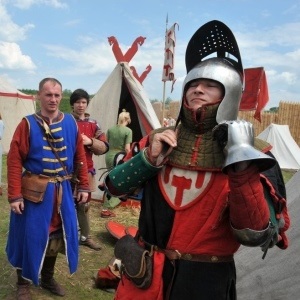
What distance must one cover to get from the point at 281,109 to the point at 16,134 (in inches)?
569

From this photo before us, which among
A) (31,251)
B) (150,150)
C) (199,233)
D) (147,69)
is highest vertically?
(147,69)

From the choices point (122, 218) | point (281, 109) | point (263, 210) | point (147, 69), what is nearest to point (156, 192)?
point (263, 210)

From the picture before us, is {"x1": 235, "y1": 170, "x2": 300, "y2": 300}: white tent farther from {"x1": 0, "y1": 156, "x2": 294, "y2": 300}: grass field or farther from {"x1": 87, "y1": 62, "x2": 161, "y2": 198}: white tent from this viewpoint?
{"x1": 87, "y1": 62, "x2": 161, "y2": 198}: white tent

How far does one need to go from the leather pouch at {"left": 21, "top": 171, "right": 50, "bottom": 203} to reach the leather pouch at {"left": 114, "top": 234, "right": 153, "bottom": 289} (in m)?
1.36

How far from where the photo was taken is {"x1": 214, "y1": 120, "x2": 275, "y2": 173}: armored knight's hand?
4.27 ft

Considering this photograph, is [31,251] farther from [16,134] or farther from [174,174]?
[174,174]

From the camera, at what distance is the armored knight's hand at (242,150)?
→ 130cm

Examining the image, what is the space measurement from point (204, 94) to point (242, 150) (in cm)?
44

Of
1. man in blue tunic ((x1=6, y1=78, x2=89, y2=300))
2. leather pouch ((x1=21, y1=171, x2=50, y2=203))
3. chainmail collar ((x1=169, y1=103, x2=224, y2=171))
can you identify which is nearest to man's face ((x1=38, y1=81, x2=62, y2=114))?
man in blue tunic ((x1=6, y1=78, x2=89, y2=300))

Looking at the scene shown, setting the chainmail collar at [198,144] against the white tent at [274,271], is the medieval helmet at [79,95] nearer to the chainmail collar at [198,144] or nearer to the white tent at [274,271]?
the white tent at [274,271]

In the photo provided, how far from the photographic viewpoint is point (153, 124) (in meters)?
6.47

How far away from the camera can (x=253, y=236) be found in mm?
1405

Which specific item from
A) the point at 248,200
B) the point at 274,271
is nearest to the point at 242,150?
the point at 248,200

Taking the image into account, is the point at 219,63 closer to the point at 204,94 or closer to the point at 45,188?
the point at 204,94
